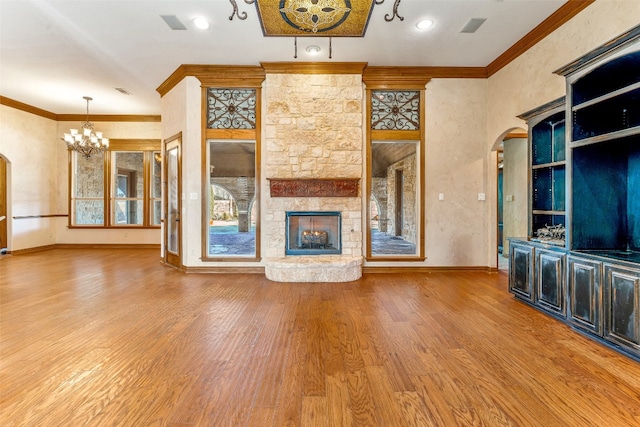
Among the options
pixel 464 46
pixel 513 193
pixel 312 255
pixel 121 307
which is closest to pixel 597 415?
pixel 312 255

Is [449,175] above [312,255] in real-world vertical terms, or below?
above

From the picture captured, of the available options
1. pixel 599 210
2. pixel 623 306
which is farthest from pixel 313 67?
pixel 623 306

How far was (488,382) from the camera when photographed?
194 cm

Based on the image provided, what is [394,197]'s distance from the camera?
8.98 meters

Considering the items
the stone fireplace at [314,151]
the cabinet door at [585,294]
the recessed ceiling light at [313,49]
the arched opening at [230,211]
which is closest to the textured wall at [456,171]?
the stone fireplace at [314,151]

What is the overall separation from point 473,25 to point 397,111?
1554mm

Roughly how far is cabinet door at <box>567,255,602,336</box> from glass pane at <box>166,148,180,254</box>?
214 inches

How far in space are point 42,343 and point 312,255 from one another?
10.7ft

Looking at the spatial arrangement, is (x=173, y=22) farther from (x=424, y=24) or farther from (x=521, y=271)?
(x=521, y=271)

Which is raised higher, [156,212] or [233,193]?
[233,193]

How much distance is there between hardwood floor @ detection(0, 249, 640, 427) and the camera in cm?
166

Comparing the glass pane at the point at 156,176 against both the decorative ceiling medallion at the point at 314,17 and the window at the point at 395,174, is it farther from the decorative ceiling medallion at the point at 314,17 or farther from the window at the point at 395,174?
the decorative ceiling medallion at the point at 314,17

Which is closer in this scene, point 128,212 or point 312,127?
point 312,127

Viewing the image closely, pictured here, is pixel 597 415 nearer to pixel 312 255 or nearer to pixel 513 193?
pixel 312 255
